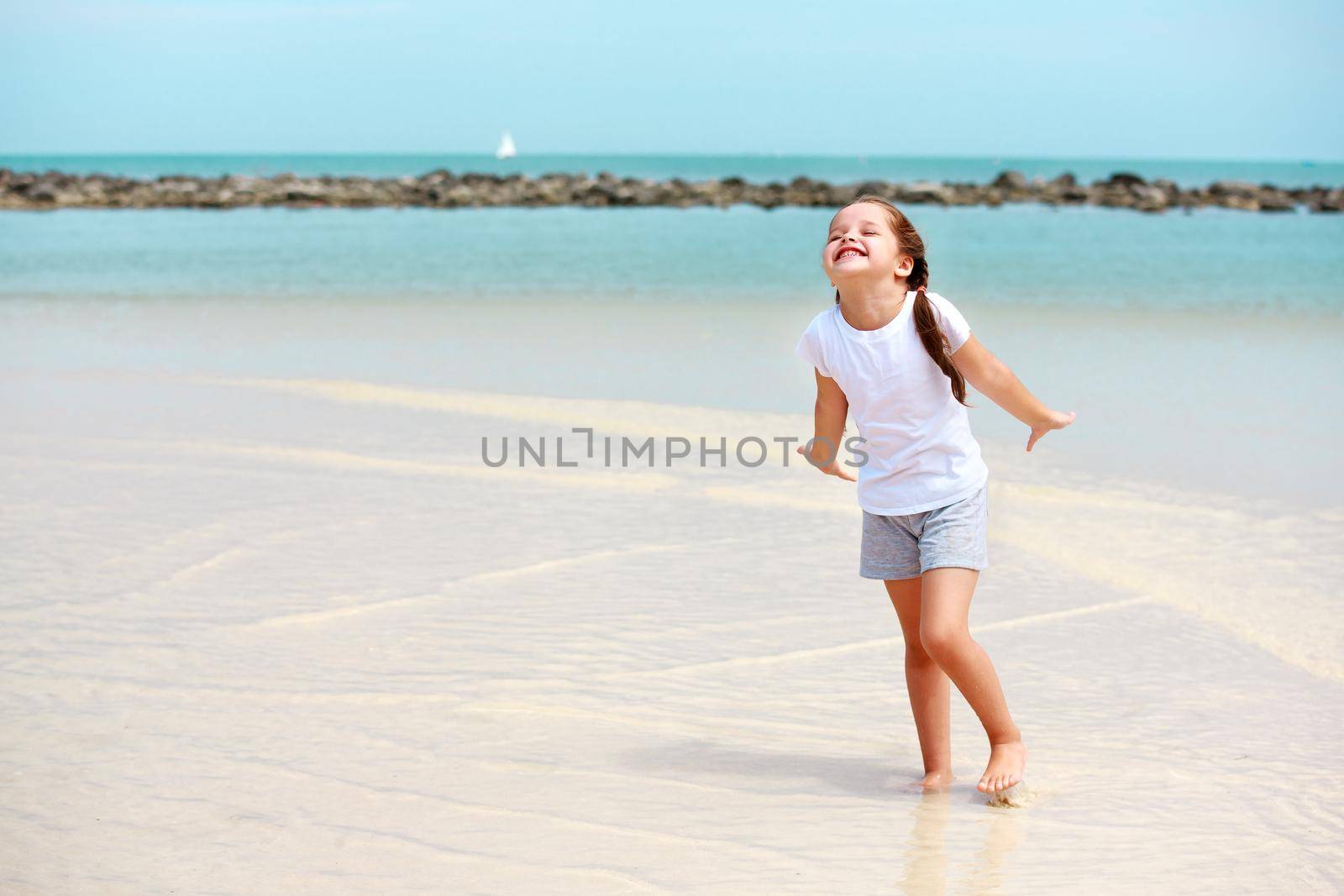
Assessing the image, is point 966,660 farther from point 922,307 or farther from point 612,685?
point 612,685

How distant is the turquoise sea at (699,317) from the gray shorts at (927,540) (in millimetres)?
3665

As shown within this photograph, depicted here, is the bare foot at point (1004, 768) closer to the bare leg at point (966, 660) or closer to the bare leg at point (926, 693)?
the bare leg at point (966, 660)

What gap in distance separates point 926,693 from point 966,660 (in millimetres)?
274

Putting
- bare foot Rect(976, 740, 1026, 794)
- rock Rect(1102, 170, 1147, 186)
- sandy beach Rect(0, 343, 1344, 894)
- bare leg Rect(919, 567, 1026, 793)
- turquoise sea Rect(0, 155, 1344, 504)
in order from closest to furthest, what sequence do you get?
sandy beach Rect(0, 343, 1344, 894) < bare leg Rect(919, 567, 1026, 793) < bare foot Rect(976, 740, 1026, 794) < turquoise sea Rect(0, 155, 1344, 504) < rock Rect(1102, 170, 1147, 186)

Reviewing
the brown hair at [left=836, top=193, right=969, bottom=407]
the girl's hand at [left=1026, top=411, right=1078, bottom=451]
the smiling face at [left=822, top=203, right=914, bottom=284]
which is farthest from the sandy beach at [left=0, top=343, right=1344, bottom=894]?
the smiling face at [left=822, top=203, right=914, bottom=284]

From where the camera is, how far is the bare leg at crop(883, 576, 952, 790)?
10.1ft

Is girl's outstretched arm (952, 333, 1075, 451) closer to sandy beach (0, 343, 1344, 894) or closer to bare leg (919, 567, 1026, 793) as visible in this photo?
bare leg (919, 567, 1026, 793)

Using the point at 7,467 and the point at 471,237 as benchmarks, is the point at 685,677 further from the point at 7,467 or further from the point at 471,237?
the point at 471,237

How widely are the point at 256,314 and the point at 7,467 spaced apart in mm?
7200

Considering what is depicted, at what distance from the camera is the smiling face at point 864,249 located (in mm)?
2881

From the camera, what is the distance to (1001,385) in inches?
115

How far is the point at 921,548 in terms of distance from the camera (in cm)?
291

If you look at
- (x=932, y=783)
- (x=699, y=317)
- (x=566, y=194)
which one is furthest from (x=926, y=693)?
(x=566, y=194)

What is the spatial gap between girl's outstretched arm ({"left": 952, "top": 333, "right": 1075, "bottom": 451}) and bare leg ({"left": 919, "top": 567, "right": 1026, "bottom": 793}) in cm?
36
